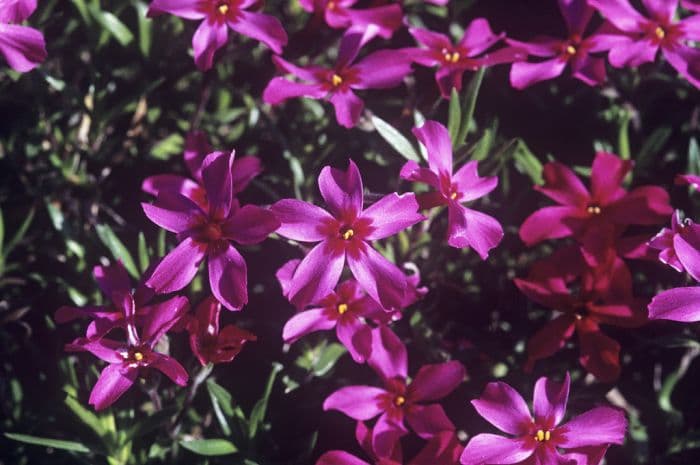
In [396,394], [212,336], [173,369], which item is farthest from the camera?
[396,394]

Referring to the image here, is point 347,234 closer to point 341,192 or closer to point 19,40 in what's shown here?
point 341,192

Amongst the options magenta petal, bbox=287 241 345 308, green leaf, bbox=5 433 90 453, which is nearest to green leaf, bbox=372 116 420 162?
magenta petal, bbox=287 241 345 308

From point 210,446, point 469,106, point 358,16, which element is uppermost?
point 358,16

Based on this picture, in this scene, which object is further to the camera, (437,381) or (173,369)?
(437,381)

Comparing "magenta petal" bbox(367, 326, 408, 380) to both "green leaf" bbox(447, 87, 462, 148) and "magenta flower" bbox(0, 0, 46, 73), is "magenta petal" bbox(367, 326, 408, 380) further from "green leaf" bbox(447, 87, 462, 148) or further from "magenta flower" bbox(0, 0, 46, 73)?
"magenta flower" bbox(0, 0, 46, 73)

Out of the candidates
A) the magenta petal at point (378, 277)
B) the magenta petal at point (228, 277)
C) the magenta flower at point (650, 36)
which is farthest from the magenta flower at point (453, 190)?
the magenta flower at point (650, 36)

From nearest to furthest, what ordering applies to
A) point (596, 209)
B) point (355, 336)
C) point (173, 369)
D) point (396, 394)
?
point (173, 369) < point (355, 336) < point (396, 394) < point (596, 209)

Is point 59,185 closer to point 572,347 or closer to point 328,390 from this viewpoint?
point 328,390

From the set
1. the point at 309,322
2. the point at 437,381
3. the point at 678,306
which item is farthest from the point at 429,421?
the point at 678,306
